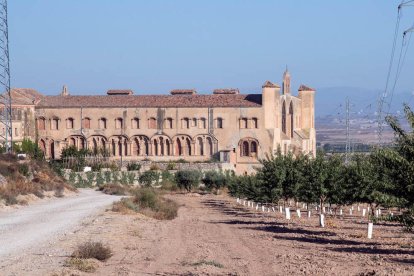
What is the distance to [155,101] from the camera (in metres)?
73.8

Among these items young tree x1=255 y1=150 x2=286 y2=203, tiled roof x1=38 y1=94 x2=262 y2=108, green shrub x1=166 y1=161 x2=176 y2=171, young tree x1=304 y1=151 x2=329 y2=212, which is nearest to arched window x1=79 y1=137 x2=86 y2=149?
tiled roof x1=38 y1=94 x2=262 y2=108

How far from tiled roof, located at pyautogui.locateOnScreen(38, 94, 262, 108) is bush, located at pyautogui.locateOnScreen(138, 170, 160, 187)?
8.83 m

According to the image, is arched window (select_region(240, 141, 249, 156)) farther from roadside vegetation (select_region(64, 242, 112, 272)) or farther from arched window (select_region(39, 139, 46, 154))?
roadside vegetation (select_region(64, 242, 112, 272))

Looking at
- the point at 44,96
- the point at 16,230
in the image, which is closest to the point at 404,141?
the point at 16,230

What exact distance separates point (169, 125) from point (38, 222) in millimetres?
46501

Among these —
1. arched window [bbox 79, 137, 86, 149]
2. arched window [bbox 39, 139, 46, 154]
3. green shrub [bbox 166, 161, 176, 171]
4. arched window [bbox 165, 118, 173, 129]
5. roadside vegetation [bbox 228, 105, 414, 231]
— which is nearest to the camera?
roadside vegetation [bbox 228, 105, 414, 231]

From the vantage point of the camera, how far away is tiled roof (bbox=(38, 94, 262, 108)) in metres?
72.4

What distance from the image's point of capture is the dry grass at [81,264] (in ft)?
55.1

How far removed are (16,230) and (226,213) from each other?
63.4 feet

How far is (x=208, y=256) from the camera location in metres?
20.2

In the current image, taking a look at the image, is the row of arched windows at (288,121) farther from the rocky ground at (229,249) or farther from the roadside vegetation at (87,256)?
the roadside vegetation at (87,256)

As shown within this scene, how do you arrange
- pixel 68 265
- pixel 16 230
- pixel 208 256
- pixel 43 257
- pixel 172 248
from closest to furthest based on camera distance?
pixel 68 265 < pixel 43 257 < pixel 208 256 < pixel 172 248 < pixel 16 230

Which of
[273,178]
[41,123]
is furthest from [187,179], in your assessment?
[273,178]

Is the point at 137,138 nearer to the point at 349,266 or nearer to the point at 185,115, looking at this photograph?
the point at 185,115
